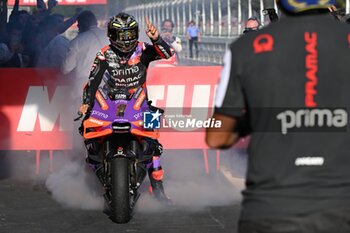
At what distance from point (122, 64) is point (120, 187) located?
1340mm

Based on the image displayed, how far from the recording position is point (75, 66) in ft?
37.7

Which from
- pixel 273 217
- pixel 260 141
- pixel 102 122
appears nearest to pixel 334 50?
pixel 260 141

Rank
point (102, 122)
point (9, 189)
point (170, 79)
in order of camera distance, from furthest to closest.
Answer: point (170, 79) < point (9, 189) < point (102, 122)

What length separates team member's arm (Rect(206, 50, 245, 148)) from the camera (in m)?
3.83

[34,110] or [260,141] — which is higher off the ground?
[260,141]

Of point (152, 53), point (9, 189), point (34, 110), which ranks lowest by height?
point (9, 189)

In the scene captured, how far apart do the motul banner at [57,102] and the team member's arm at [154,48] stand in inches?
97.4

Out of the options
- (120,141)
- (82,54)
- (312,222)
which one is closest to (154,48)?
(120,141)

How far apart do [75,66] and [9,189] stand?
168cm

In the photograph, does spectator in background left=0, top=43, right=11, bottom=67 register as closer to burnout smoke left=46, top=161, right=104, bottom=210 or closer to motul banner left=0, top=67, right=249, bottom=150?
motul banner left=0, top=67, right=249, bottom=150

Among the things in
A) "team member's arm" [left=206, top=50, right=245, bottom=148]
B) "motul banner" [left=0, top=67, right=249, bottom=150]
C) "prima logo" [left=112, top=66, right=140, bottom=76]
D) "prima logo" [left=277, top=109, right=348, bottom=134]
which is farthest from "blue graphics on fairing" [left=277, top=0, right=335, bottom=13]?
"motul banner" [left=0, top=67, right=249, bottom=150]

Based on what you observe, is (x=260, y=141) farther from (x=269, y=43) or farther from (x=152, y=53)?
(x=152, y=53)

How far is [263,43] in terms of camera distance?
3.79 metres

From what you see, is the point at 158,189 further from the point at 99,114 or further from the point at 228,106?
the point at 228,106
